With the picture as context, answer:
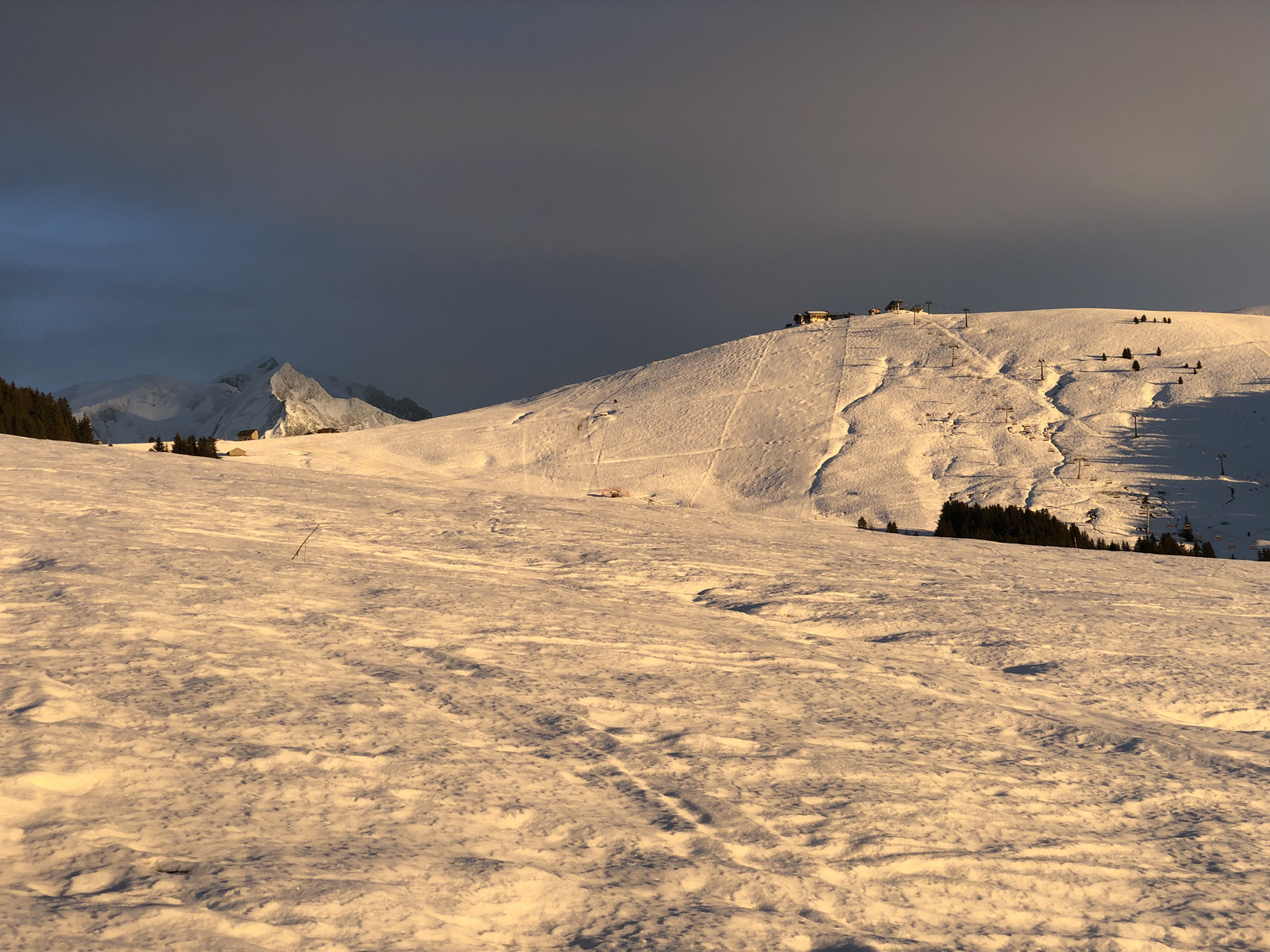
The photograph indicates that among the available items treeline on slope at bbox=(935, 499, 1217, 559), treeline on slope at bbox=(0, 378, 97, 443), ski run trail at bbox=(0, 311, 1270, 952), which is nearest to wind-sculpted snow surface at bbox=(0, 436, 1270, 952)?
ski run trail at bbox=(0, 311, 1270, 952)

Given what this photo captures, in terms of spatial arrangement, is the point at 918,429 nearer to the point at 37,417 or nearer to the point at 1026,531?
the point at 1026,531

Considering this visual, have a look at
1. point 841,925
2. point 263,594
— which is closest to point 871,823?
point 841,925

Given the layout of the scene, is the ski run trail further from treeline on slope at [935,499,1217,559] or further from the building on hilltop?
the building on hilltop

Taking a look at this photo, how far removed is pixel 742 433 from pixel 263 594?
45.4 m

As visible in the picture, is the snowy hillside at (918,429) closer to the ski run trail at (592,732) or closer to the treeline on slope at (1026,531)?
the treeline on slope at (1026,531)

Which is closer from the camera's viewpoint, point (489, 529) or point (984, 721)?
point (984, 721)

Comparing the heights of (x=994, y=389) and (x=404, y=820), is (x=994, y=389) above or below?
above

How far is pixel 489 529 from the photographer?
1288cm

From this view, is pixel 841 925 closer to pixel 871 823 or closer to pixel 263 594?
pixel 871 823

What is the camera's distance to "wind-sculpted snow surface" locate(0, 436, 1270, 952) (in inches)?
168

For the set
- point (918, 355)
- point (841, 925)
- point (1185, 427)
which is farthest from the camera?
point (918, 355)

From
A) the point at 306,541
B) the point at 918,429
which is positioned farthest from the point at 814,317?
the point at 306,541

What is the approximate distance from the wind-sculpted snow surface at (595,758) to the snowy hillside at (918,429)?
33.7 m

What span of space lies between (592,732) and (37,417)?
2971 centimetres
